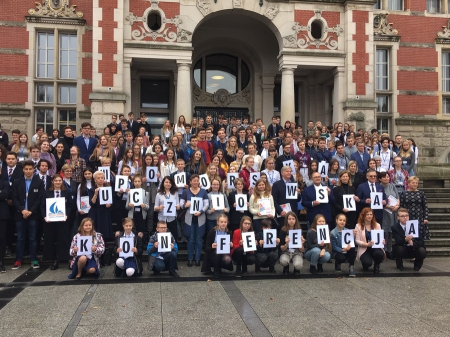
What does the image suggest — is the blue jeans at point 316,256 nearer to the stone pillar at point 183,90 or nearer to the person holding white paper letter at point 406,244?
the person holding white paper letter at point 406,244

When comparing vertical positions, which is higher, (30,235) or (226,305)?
(30,235)

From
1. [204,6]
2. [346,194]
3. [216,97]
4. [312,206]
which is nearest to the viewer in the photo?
[312,206]

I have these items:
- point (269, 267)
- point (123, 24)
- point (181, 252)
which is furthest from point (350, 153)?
point (123, 24)

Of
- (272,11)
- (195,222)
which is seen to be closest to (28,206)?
(195,222)

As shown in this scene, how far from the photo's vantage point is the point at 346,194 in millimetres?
8992

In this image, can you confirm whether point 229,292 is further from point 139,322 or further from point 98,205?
point 98,205

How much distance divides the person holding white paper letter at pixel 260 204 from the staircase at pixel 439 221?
423cm

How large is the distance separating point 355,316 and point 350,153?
6.49 metres

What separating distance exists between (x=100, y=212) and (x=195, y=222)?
194 centimetres

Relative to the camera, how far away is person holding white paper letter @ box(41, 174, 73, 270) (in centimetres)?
835

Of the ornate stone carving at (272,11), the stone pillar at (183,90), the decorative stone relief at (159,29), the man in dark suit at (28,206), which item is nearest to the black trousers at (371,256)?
the man in dark suit at (28,206)

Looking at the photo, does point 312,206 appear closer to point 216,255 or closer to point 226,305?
point 216,255

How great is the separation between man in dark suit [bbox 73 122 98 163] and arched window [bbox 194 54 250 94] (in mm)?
9507

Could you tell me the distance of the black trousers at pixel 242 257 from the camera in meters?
7.81
